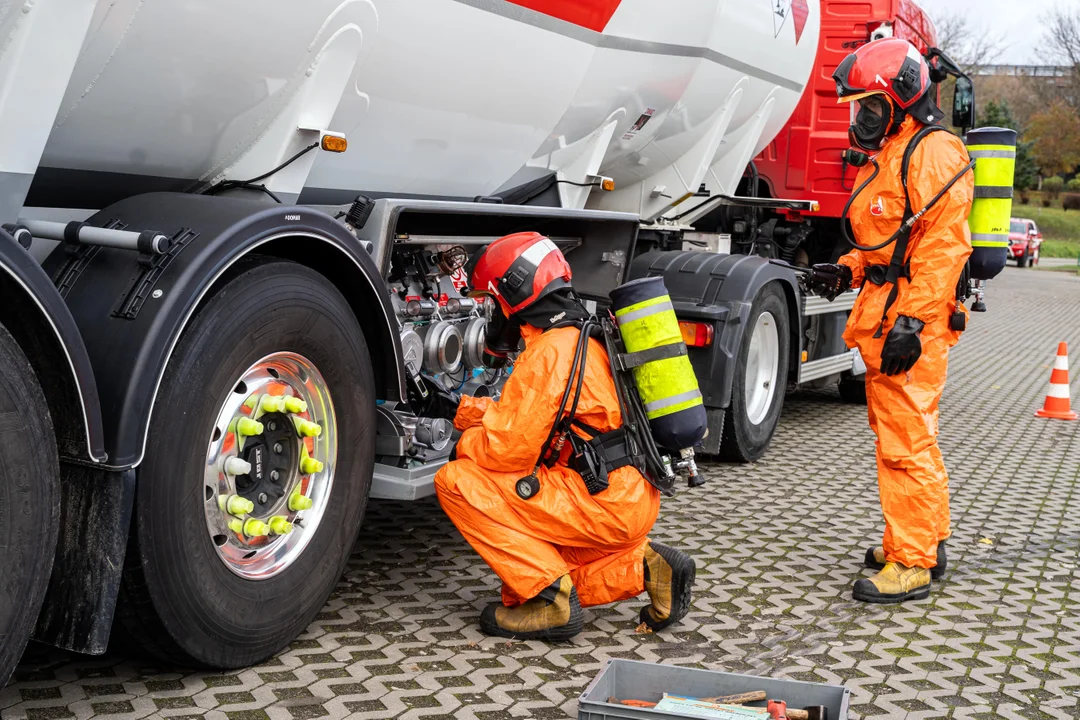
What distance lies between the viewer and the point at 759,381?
7160 millimetres

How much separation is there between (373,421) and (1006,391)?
8.13 meters

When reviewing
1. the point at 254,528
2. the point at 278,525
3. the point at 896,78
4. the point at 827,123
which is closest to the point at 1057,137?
the point at 827,123

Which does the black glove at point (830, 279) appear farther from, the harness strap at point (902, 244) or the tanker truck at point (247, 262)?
the tanker truck at point (247, 262)

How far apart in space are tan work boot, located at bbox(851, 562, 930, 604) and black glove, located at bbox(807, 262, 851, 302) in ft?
3.89

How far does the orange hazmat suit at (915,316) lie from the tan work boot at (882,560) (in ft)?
0.49

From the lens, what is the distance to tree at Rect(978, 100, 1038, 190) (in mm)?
48344

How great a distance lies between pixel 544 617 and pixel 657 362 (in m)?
0.93

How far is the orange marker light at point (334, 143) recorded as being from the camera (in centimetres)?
369

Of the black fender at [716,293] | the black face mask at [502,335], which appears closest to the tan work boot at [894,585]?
the black face mask at [502,335]

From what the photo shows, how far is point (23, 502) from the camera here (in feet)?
8.36

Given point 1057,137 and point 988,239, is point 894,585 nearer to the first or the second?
point 988,239

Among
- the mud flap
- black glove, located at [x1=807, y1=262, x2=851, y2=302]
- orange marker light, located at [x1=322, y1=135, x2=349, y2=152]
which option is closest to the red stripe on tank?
orange marker light, located at [x1=322, y1=135, x2=349, y2=152]

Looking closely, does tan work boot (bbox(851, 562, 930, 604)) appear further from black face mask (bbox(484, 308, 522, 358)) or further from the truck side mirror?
the truck side mirror

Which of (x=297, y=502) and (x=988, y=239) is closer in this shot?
(x=297, y=502)
